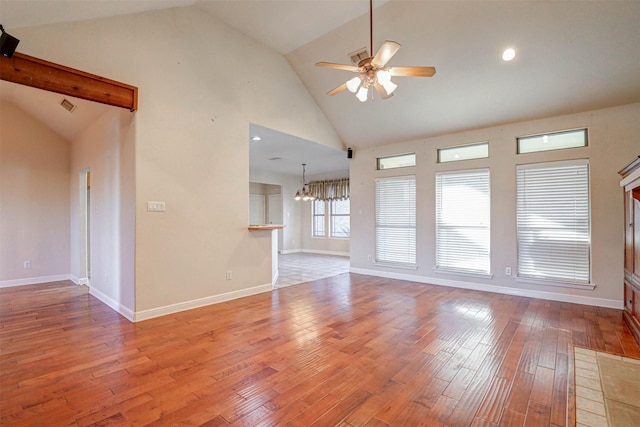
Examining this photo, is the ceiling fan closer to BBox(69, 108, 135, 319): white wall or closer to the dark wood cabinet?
the dark wood cabinet

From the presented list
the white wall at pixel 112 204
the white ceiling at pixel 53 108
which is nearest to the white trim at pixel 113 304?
the white wall at pixel 112 204

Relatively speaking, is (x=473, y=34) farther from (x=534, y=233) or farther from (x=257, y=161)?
(x=257, y=161)

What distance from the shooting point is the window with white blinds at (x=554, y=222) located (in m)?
4.30

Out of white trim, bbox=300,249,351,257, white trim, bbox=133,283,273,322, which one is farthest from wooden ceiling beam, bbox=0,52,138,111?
white trim, bbox=300,249,351,257

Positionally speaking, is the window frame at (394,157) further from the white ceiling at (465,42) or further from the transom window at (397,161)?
the white ceiling at (465,42)

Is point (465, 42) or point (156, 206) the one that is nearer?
point (156, 206)

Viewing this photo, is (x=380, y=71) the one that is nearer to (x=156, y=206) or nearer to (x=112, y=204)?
(x=156, y=206)

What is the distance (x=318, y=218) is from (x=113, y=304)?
24.3ft

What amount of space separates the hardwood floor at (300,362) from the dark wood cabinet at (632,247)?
7.9 inches

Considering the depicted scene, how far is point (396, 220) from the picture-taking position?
6.20 meters

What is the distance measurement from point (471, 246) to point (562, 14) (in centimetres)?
344

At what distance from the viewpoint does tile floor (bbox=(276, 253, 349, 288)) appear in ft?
19.5

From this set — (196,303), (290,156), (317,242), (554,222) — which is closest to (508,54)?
(554,222)

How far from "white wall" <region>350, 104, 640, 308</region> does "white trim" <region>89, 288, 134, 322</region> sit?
177 inches
